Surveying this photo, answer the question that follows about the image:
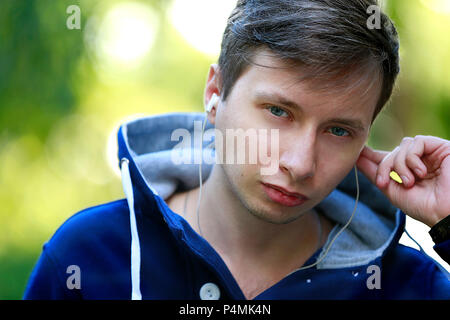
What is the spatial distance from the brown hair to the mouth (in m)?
0.39

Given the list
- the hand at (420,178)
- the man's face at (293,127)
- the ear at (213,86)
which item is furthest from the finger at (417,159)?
the ear at (213,86)

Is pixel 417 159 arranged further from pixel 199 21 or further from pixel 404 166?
pixel 199 21

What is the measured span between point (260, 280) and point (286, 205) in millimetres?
396

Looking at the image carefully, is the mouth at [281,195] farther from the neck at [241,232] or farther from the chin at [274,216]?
the neck at [241,232]

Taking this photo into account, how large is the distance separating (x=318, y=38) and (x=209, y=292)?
957 mm

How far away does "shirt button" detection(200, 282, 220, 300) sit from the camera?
168 centimetres

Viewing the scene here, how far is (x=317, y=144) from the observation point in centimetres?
163

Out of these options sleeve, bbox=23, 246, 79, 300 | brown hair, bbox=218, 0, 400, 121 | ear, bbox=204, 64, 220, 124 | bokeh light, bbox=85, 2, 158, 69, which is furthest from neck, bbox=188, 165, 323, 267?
bokeh light, bbox=85, 2, 158, 69

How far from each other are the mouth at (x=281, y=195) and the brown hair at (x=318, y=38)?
1.29 ft

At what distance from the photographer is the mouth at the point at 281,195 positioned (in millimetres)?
1652

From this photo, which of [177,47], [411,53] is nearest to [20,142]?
[411,53]

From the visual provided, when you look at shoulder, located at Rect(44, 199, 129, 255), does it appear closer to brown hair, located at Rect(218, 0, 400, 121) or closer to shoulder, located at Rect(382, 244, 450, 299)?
brown hair, located at Rect(218, 0, 400, 121)

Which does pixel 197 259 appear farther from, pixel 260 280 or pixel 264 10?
pixel 264 10

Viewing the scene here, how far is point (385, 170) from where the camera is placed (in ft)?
6.24
